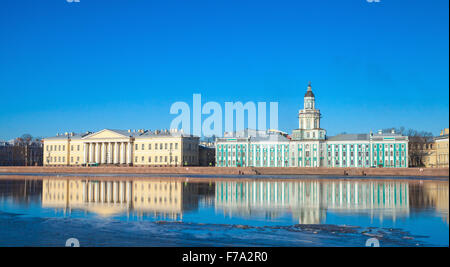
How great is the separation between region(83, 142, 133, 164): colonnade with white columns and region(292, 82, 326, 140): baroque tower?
27.4 meters

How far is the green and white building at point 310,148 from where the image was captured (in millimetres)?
68438

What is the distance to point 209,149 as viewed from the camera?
286ft

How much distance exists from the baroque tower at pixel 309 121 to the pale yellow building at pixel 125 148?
17316 millimetres

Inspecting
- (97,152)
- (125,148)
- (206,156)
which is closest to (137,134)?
→ (125,148)

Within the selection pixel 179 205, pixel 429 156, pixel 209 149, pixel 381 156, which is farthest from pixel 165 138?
pixel 179 205

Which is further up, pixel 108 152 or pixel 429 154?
pixel 108 152

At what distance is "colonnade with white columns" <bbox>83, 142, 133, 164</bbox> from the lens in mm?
80625

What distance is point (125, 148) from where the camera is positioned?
80.9 m

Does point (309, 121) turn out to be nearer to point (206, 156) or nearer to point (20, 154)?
point (206, 156)

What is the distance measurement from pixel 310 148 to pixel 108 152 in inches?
1298

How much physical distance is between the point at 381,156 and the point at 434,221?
5593cm

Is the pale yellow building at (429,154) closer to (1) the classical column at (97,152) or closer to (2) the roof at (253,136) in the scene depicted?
(2) the roof at (253,136)

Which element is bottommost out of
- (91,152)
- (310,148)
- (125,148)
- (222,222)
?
(222,222)
